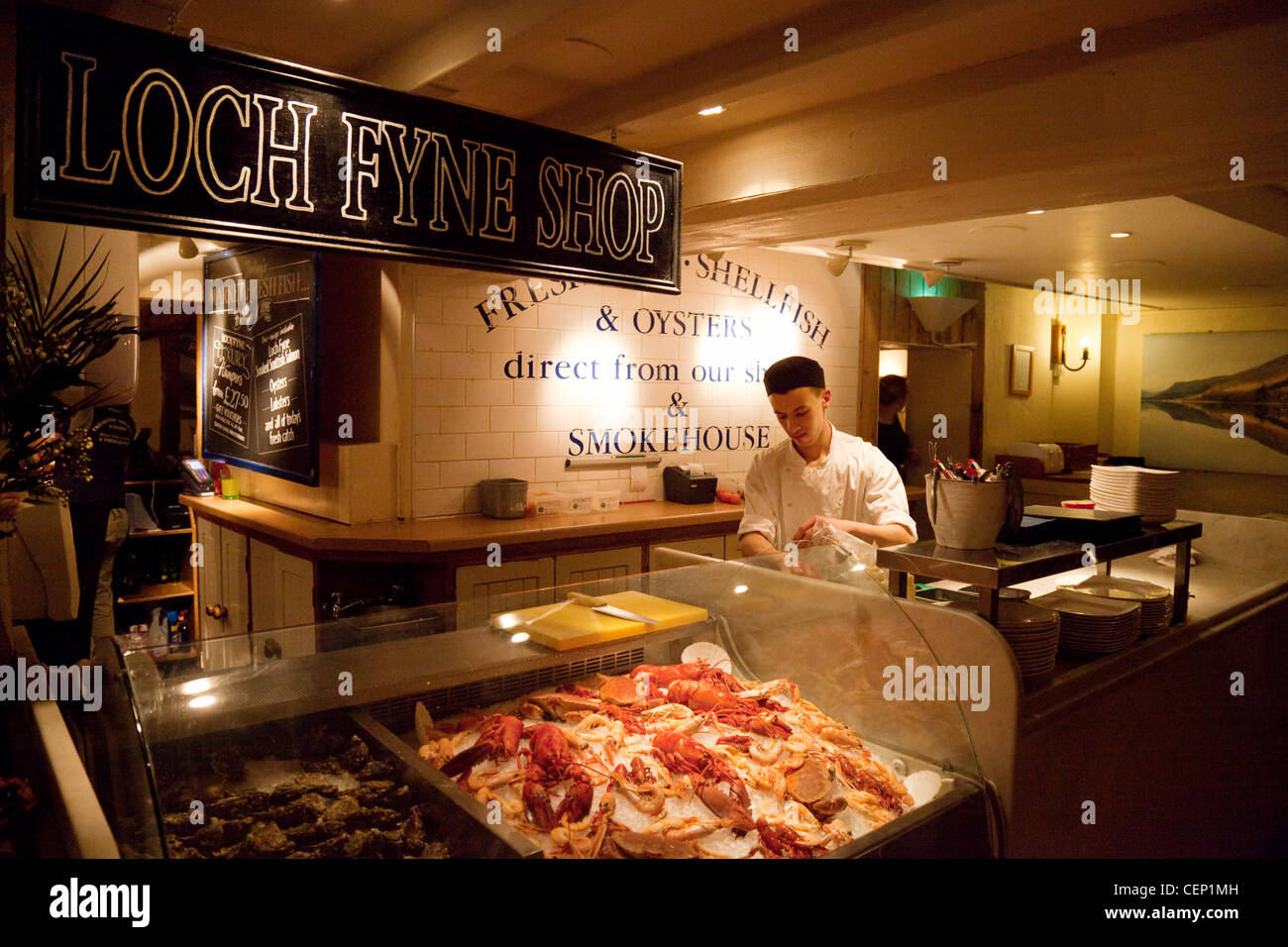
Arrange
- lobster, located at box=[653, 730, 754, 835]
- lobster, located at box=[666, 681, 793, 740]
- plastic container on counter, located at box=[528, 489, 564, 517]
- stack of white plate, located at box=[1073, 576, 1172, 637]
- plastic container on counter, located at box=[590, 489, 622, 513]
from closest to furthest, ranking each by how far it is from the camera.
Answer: lobster, located at box=[653, 730, 754, 835] → lobster, located at box=[666, 681, 793, 740] → stack of white plate, located at box=[1073, 576, 1172, 637] → plastic container on counter, located at box=[528, 489, 564, 517] → plastic container on counter, located at box=[590, 489, 622, 513]

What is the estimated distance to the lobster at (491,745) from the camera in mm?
1831

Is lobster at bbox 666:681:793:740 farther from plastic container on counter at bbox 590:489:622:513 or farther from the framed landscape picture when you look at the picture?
the framed landscape picture

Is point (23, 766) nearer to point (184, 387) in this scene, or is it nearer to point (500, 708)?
point (500, 708)

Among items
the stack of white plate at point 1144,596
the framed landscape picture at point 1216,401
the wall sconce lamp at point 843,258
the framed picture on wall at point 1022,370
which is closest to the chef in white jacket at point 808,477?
the stack of white plate at point 1144,596

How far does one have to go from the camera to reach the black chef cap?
12.0ft

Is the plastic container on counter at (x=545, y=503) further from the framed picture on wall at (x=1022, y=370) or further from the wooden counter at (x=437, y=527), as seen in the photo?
the framed picture on wall at (x=1022, y=370)

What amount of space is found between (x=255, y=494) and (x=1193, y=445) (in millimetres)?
9874

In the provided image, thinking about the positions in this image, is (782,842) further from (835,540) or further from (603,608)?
(835,540)

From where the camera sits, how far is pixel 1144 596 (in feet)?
9.68

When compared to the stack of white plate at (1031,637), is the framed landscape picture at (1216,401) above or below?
above

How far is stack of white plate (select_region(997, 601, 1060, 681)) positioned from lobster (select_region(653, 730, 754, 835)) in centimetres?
90

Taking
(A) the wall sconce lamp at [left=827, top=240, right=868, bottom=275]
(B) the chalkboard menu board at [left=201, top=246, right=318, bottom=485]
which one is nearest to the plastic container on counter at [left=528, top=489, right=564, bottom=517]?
(B) the chalkboard menu board at [left=201, top=246, right=318, bottom=485]

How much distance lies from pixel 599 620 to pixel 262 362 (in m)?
3.82

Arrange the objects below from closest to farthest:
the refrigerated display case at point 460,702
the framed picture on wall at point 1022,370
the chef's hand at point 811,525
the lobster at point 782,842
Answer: the refrigerated display case at point 460,702 → the lobster at point 782,842 → the chef's hand at point 811,525 → the framed picture on wall at point 1022,370
